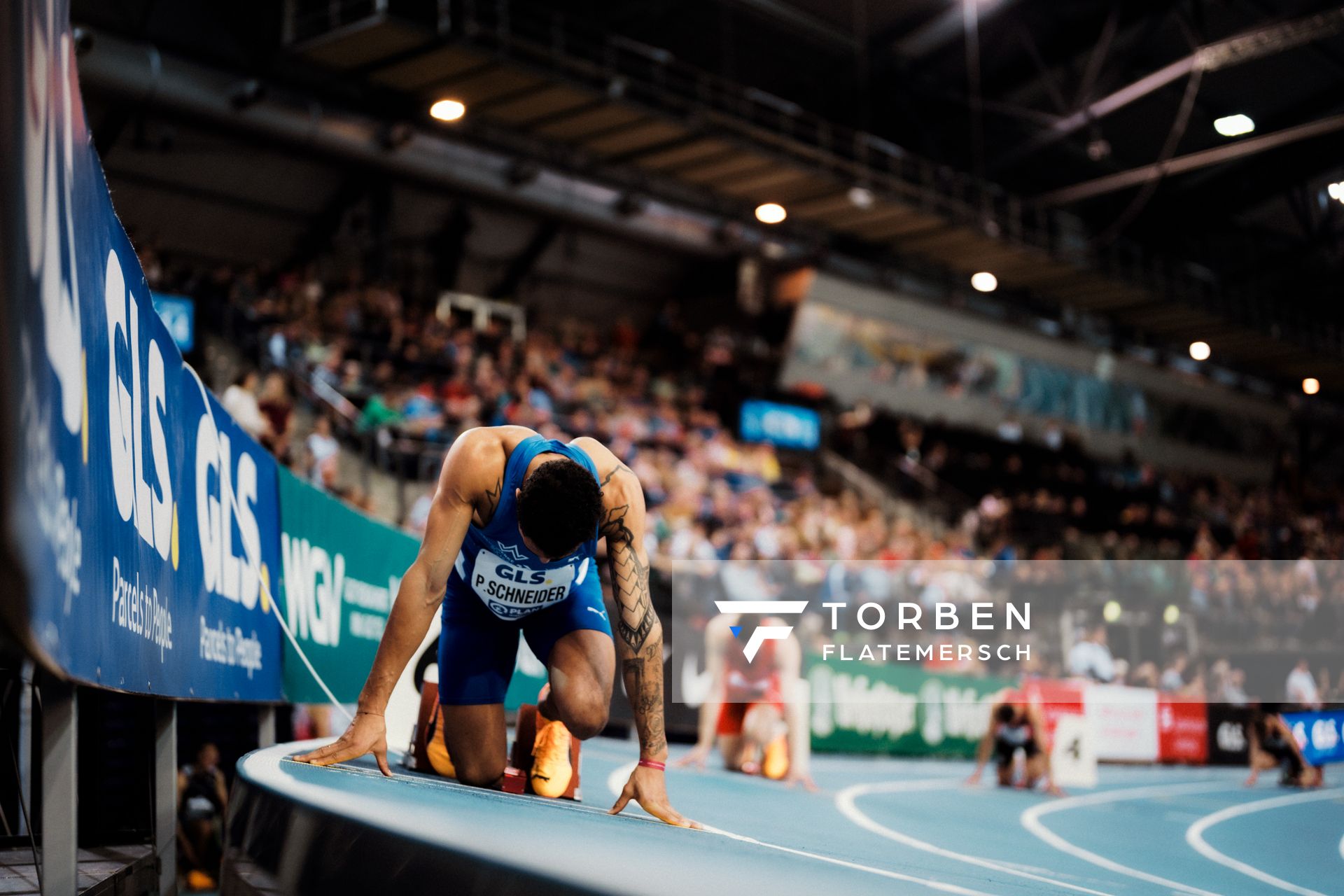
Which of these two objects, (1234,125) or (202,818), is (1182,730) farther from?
(202,818)

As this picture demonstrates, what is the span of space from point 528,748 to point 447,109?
1393 cm

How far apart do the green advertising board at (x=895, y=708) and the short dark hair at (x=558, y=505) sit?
1048 cm

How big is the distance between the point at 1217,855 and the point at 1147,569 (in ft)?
31.4

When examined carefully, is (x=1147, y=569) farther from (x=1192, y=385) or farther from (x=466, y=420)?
(x=1192, y=385)

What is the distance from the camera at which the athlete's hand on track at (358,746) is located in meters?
3.54

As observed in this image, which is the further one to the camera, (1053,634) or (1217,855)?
(1053,634)

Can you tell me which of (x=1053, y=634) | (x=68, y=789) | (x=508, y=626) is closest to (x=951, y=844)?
(x=508, y=626)

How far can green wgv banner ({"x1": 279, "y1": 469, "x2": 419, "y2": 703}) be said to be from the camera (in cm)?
641

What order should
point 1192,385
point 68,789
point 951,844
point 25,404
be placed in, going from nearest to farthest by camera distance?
point 25,404 → point 68,789 → point 951,844 → point 1192,385

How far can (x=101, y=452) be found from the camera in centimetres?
292

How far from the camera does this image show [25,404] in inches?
74.2

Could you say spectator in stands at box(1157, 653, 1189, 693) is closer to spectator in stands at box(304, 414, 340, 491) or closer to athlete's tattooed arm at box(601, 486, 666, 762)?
spectator in stands at box(304, 414, 340, 491)

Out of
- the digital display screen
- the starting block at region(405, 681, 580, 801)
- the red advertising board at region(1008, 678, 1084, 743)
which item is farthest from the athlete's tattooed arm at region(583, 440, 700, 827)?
the digital display screen

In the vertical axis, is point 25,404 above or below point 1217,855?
above
